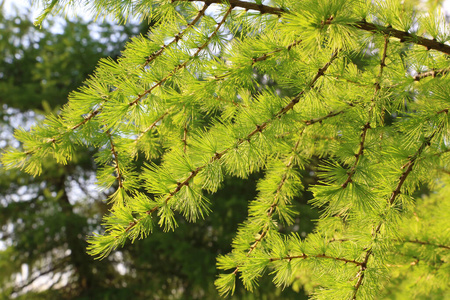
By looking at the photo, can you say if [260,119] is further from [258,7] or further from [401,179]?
[401,179]

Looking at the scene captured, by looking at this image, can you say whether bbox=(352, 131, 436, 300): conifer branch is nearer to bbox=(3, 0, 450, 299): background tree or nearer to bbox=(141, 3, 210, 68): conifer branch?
bbox=(3, 0, 450, 299): background tree

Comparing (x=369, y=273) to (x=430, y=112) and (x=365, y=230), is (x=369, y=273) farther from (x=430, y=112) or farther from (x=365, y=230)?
(x=430, y=112)

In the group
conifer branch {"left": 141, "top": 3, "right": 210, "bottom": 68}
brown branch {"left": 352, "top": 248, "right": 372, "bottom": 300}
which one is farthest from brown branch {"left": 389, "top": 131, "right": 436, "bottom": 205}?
conifer branch {"left": 141, "top": 3, "right": 210, "bottom": 68}

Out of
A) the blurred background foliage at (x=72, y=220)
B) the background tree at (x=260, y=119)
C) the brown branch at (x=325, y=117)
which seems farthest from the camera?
the blurred background foliage at (x=72, y=220)

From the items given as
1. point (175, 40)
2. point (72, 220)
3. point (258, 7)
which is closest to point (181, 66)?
point (175, 40)

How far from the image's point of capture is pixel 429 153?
889 millimetres

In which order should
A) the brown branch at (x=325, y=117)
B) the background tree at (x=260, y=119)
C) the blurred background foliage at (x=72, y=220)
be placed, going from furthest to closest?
the blurred background foliage at (x=72, y=220), the brown branch at (x=325, y=117), the background tree at (x=260, y=119)

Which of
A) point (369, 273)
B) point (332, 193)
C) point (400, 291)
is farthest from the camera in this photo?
point (400, 291)

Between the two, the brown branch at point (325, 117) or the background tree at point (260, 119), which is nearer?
the background tree at point (260, 119)

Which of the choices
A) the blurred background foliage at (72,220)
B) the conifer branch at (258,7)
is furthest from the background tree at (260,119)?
the blurred background foliage at (72,220)

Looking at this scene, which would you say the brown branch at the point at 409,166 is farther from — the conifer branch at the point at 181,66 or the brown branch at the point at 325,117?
the conifer branch at the point at 181,66

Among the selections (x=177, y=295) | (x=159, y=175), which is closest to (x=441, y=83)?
(x=159, y=175)

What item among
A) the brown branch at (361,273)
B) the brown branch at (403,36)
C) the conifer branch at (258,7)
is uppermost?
the conifer branch at (258,7)

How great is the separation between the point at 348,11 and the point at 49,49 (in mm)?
4077
